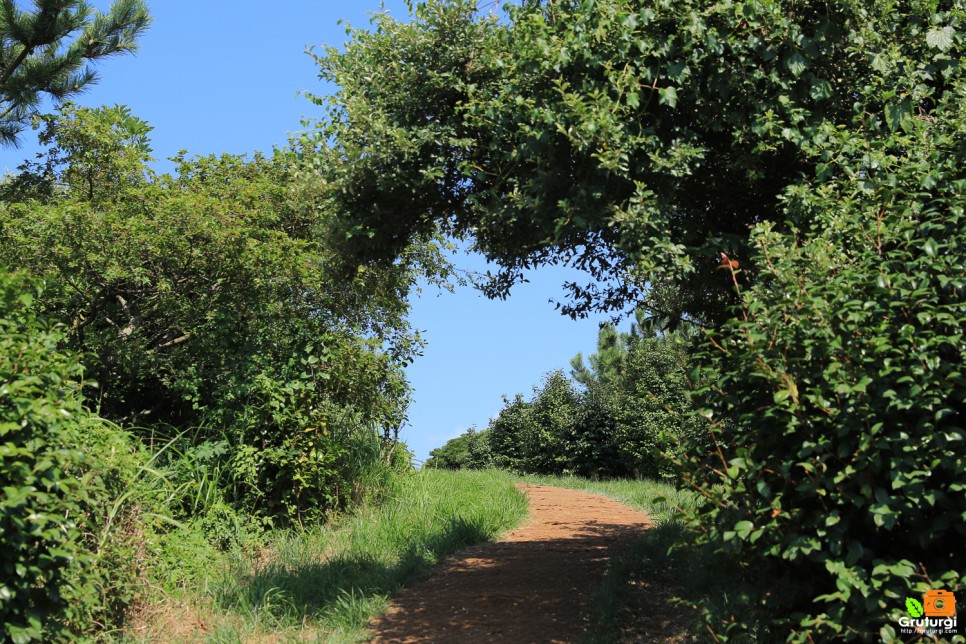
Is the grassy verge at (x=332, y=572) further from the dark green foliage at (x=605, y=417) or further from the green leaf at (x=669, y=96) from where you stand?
the dark green foliage at (x=605, y=417)

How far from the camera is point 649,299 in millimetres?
9078

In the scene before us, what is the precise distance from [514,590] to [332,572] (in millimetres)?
1987

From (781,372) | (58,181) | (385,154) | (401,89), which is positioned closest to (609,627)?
(781,372)

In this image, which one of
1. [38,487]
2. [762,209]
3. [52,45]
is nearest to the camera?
[38,487]

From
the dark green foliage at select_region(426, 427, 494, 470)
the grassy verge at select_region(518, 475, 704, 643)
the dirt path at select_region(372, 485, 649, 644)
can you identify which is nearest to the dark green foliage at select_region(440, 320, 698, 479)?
the dark green foliage at select_region(426, 427, 494, 470)

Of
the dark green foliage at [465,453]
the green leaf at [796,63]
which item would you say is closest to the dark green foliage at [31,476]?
the green leaf at [796,63]

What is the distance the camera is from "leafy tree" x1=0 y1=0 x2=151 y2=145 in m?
15.5

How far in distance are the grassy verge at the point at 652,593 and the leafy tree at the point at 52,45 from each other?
14434 millimetres

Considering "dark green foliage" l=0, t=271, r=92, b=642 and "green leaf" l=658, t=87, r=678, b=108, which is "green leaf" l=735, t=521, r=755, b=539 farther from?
"dark green foliage" l=0, t=271, r=92, b=642

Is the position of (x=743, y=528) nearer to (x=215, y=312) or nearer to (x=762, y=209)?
(x=762, y=209)

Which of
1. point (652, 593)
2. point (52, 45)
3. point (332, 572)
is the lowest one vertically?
point (652, 593)

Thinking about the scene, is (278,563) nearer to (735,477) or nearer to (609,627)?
(609,627)

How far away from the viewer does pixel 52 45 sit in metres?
16.4

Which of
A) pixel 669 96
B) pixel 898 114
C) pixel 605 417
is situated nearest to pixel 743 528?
pixel 669 96
